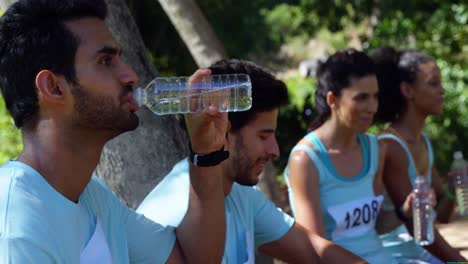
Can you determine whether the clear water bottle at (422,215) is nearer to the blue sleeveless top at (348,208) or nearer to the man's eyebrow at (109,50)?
the blue sleeveless top at (348,208)

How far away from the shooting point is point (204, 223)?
9.20 feet

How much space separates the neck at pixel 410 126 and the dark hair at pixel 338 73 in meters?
0.67

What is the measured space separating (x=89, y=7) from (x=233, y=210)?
1.17 meters

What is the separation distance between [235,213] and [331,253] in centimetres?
A: 46

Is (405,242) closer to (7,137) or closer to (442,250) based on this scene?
(442,250)

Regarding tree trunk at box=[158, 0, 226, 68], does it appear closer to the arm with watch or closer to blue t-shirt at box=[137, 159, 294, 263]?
blue t-shirt at box=[137, 159, 294, 263]

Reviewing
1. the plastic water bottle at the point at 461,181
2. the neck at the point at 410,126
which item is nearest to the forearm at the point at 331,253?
the plastic water bottle at the point at 461,181

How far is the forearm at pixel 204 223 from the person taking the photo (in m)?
2.76

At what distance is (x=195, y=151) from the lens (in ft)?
8.75

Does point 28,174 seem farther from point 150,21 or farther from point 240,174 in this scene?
point 150,21

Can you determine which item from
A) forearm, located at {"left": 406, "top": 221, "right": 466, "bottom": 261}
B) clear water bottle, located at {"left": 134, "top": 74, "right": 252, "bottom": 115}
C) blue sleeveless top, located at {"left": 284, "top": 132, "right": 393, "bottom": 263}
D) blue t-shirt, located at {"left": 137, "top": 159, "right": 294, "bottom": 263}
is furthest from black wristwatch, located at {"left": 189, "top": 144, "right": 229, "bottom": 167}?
forearm, located at {"left": 406, "top": 221, "right": 466, "bottom": 261}

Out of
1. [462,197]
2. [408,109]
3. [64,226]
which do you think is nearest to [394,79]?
[408,109]

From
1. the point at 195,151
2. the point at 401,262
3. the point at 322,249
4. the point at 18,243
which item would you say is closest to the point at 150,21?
the point at 401,262

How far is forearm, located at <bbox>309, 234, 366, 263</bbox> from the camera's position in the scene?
3.43 m
